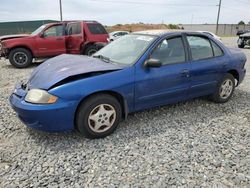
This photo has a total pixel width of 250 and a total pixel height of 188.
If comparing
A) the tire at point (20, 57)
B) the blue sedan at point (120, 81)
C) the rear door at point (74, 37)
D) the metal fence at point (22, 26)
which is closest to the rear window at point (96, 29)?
the rear door at point (74, 37)

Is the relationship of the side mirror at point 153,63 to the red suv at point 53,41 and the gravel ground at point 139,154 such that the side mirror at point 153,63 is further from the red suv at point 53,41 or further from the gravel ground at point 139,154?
the red suv at point 53,41

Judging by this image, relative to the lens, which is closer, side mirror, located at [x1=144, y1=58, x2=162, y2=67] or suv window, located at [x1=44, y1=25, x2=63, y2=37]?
side mirror, located at [x1=144, y1=58, x2=162, y2=67]

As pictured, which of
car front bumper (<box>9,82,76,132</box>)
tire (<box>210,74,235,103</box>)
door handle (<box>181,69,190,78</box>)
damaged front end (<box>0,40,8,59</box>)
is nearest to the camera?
car front bumper (<box>9,82,76,132</box>)

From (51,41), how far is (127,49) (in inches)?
252

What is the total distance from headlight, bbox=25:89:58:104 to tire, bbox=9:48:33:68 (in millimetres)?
6696

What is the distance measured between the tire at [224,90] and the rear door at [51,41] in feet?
22.5

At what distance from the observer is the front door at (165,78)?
3.58 m

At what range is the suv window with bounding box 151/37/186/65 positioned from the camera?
3783 mm

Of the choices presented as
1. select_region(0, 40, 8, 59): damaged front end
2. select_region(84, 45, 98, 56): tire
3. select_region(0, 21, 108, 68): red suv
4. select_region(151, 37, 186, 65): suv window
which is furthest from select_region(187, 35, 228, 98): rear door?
select_region(0, 40, 8, 59): damaged front end

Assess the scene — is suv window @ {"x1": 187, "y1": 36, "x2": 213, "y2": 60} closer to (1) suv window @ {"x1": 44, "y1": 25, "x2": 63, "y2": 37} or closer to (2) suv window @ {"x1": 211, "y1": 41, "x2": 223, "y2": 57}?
(2) suv window @ {"x1": 211, "y1": 41, "x2": 223, "y2": 57}

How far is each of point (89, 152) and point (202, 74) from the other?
97.0 inches

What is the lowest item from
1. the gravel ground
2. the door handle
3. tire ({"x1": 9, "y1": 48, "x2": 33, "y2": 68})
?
the gravel ground

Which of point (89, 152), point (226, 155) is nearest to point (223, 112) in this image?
point (226, 155)

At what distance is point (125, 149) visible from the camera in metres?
3.14
